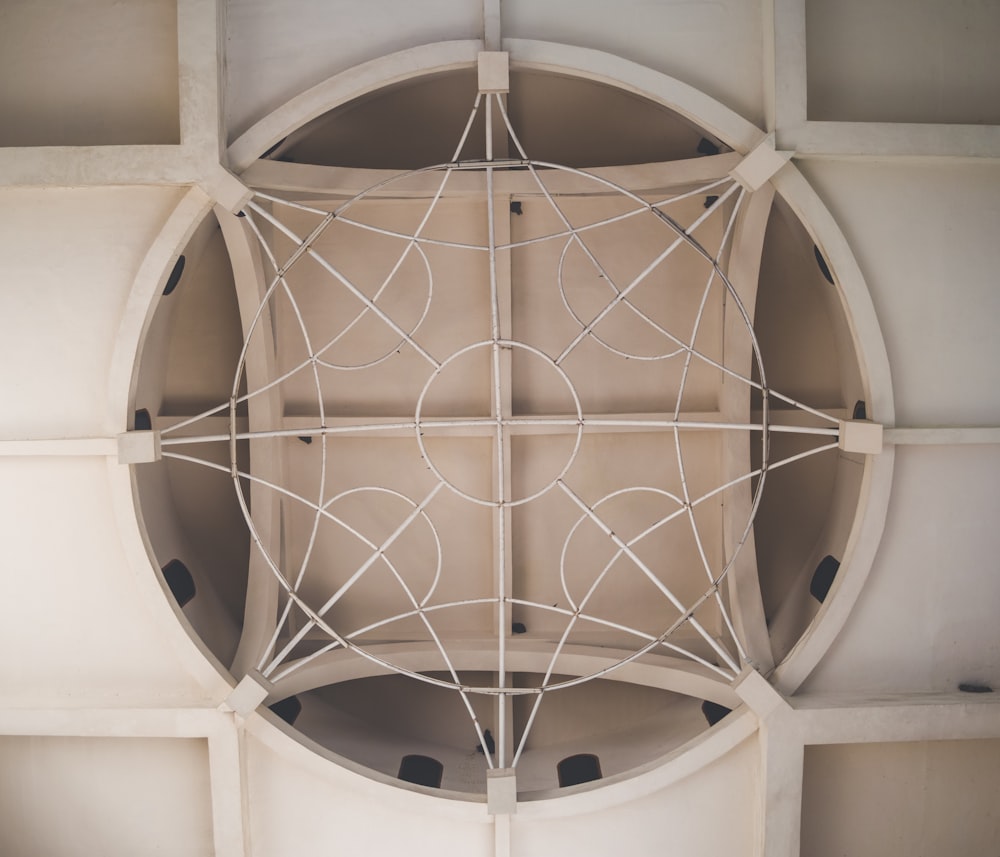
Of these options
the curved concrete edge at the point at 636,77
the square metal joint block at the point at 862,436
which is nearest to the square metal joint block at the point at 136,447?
the curved concrete edge at the point at 636,77

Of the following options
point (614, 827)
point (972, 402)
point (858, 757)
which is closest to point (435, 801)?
point (614, 827)

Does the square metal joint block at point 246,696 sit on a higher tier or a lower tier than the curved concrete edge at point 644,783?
higher

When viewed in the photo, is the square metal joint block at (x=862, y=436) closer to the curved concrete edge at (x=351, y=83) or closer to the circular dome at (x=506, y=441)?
the circular dome at (x=506, y=441)

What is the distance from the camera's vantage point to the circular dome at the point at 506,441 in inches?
258

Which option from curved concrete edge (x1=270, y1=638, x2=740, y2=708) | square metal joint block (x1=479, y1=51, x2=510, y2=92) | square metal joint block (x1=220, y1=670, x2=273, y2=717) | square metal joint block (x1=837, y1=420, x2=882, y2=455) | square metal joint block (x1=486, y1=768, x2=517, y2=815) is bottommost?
square metal joint block (x1=486, y1=768, x2=517, y2=815)

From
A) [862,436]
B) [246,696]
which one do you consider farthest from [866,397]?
[246,696]

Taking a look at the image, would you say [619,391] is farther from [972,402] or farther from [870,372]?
[972,402]

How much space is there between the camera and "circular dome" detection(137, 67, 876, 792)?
6.56 metres

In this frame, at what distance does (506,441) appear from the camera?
21.9 ft

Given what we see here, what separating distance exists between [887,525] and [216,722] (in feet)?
16.2

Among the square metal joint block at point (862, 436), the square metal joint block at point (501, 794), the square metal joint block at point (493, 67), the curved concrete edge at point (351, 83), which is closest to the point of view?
the square metal joint block at point (493, 67)

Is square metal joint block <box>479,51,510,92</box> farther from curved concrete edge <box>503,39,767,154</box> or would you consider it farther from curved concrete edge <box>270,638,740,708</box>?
curved concrete edge <box>270,638,740,708</box>

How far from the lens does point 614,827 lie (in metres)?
5.23

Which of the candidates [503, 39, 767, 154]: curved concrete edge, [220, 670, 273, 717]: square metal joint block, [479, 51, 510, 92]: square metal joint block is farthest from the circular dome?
[479, 51, 510, 92]: square metal joint block
